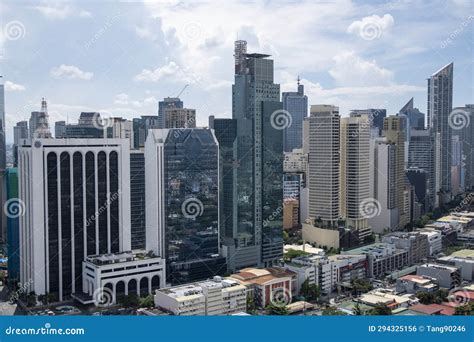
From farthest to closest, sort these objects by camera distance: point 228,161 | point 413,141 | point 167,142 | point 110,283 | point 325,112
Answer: point 413,141, point 325,112, point 228,161, point 167,142, point 110,283

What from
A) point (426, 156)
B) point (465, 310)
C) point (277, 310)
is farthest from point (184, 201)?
point (426, 156)

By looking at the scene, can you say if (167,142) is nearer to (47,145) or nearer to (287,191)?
(47,145)

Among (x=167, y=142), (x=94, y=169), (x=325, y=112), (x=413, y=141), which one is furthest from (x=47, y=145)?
(x=413, y=141)

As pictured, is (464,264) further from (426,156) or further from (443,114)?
(443,114)

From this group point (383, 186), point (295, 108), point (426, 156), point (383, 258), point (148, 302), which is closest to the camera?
point (148, 302)

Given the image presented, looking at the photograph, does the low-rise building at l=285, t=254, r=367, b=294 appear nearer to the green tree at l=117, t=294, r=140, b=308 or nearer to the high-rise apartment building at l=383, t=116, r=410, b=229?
the green tree at l=117, t=294, r=140, b=308

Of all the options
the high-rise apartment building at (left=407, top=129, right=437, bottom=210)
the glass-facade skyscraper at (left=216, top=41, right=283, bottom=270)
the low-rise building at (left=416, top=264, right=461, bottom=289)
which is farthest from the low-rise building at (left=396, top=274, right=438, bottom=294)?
the high-rise apartment building at (left=407, top=129, right=437, bottom=210)
